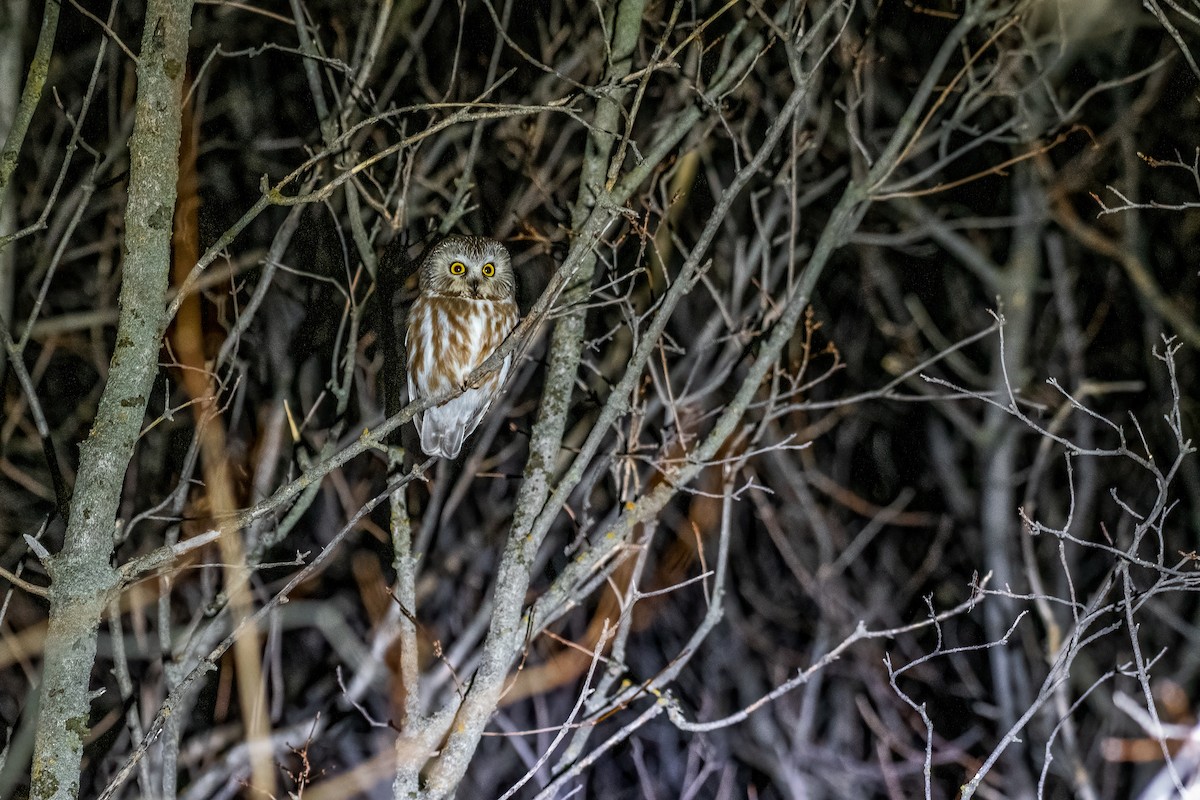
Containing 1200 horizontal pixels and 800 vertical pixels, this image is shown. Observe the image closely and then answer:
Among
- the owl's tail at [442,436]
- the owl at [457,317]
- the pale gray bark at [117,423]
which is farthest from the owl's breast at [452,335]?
the pale gray bark at [117,423]

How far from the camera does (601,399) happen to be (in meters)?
5.43

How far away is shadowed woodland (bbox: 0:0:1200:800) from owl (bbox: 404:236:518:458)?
196 millimetres

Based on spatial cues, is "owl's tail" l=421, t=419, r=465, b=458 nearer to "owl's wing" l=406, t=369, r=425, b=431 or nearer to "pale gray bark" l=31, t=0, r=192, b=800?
"owl's wing" l=406, t=369, r=425, b=431

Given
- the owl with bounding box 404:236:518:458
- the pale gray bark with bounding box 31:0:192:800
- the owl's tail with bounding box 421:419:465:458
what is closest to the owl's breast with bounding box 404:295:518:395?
the owl with bounding box 404:236:518:458

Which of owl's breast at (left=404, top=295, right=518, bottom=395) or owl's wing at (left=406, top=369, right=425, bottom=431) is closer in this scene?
owl's breast at (left=404, top=295, right=518, bottom=395)

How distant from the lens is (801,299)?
14.1 feet

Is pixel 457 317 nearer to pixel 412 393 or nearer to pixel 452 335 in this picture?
pixel 452 335

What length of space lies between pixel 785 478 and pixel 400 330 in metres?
6.84

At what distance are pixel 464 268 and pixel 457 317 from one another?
26cm

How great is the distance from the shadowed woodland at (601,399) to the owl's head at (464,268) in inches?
4.9

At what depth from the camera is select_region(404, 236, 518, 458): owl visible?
16.6ft

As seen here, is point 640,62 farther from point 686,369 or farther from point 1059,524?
point 1059,524

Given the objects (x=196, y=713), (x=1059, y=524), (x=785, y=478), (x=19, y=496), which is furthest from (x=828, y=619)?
(x=19, y=496)


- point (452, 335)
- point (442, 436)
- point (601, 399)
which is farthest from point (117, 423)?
point (601, 399)
